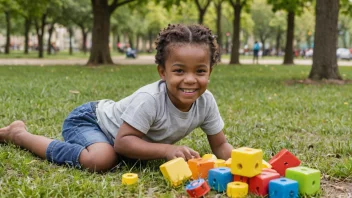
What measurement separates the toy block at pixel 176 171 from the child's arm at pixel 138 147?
234 mm

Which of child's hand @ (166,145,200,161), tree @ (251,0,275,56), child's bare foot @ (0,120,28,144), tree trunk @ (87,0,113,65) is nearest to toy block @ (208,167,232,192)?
child's hand @ (166,145,200,161)

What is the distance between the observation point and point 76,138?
3328mm

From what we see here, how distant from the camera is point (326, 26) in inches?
411

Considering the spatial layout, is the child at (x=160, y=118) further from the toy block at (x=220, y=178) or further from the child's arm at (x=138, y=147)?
the toy block at (x=220, y=178)

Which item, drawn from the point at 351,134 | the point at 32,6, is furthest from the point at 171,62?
the point at 32,6

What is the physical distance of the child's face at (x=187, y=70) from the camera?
283 cm

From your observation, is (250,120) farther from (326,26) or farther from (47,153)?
(326,26)

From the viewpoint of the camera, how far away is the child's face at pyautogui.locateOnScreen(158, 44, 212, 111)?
9.29 ft

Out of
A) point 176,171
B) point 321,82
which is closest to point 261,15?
point 321,82

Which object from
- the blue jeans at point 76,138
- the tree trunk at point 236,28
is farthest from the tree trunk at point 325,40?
the tree trunk at point 236,28

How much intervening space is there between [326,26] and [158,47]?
833cm

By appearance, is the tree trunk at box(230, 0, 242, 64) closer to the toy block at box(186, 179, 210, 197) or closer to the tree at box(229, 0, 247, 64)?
the tree at box(229, 0, 247, 64)

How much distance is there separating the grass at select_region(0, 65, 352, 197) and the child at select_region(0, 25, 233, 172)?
130mm

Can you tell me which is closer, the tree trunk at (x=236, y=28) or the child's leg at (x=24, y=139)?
the child's leg at (x=24, y=139)
